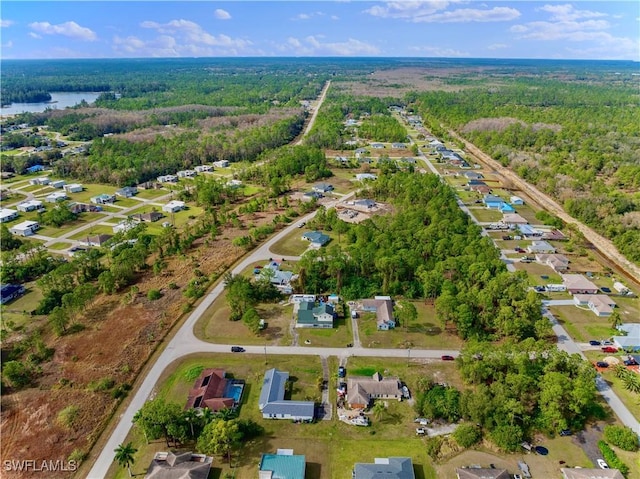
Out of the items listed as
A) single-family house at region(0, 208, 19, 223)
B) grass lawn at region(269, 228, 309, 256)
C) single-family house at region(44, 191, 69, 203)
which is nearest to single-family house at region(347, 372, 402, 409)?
grass lawn at region(269, 228, 309, 256)

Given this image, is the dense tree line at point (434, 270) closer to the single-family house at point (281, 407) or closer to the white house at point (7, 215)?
the single-family house at point (281, 407)

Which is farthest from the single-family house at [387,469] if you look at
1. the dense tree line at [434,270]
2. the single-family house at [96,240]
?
the single-family house at [96,240]

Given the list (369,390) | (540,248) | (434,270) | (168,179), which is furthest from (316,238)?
(168,179)

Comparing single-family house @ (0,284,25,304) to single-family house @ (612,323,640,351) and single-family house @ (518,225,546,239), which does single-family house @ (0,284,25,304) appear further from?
single-family house @ (518,225,546,239)

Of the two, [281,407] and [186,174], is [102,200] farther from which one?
[281,407]

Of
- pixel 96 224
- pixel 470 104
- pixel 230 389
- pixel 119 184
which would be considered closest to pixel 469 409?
pixel 230 389

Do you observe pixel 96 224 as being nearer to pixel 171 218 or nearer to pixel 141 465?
pixel 171 218

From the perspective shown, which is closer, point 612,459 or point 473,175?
point 612,459
